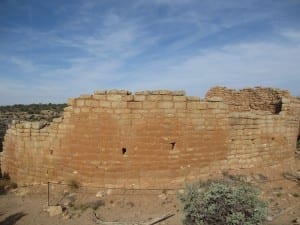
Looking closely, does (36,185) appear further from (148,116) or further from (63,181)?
(148,116)

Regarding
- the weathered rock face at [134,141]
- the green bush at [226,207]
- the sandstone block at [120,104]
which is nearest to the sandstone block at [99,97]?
the weathered rock face at [134,141]

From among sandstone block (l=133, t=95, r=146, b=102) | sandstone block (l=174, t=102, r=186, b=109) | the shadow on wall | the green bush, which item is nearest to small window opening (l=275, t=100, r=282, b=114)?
sandstone block (l=174, t=102, r=186, b=109)

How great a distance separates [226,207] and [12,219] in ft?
17.5

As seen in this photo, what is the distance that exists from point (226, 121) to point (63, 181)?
5218mm

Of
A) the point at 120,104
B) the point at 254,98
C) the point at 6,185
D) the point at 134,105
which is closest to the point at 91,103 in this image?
the point at 120,104

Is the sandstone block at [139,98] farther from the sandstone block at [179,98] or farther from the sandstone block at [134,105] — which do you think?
the sandstone block at [179,98]

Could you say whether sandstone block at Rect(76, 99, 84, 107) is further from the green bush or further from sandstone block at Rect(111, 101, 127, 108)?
the green bush

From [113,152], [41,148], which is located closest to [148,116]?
[113,152]

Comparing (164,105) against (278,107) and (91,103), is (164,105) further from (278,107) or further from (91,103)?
(278,107)

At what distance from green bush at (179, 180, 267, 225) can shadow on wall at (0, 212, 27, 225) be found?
4.46 metres

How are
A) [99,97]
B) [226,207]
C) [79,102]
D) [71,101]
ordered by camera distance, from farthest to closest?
1. [71,101]
2. [79,102]
3. [99,97]
4. [226,207]

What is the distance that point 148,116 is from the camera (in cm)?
891

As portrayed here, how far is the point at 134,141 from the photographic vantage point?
8.87 metres

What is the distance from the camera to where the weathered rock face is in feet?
29.1
